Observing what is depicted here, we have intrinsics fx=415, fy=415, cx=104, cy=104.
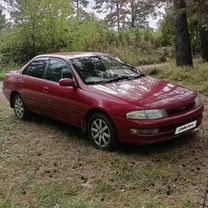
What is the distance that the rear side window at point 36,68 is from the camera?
8.13 meters

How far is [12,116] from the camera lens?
30.5ft

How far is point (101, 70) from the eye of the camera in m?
7.45

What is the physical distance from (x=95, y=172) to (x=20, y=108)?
11.5 feet

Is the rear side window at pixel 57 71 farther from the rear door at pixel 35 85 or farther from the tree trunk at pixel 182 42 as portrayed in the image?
the tree trunk at pixel 182 42

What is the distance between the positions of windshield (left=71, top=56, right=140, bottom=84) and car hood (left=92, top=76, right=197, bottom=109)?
0.25 m

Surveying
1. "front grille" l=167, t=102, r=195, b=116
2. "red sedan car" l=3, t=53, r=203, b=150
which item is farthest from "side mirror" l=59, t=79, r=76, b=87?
"front grille" l=167, t=102, r=195, b=116

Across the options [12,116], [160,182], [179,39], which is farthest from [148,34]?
[160,182]

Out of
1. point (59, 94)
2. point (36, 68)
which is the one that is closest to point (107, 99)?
point (59, 94)

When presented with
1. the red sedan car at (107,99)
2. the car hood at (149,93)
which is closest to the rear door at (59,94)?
the red sedan car at (107,99)

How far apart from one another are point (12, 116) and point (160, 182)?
4890mm

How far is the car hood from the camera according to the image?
6183 mm

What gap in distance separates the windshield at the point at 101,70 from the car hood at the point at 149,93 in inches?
10.0

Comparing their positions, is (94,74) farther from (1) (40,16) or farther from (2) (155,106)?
(1) (40,16)

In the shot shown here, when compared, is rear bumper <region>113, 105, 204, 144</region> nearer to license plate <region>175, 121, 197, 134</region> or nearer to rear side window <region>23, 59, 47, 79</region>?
license plate <region>175, 121, 197, 134</region>
